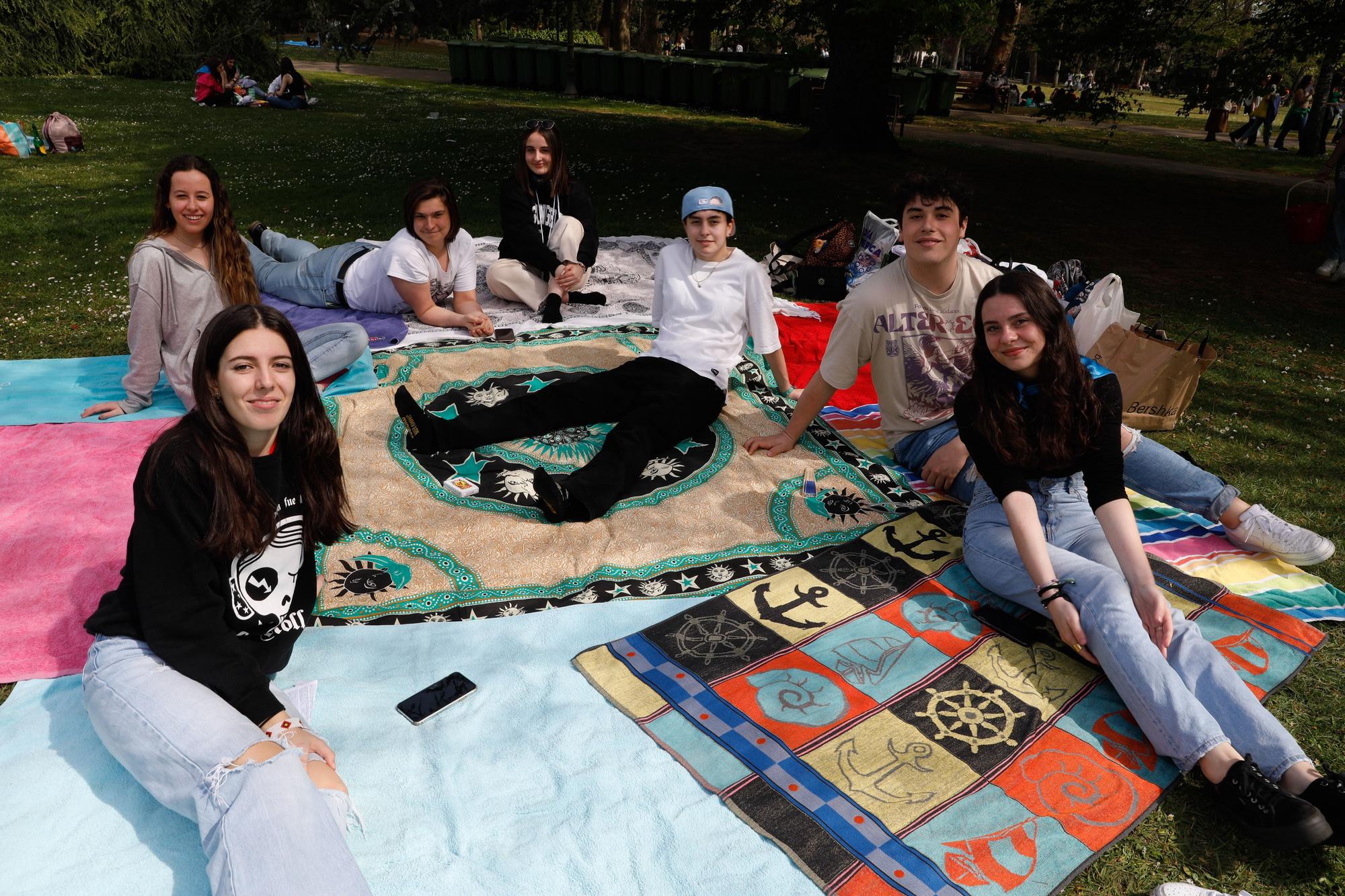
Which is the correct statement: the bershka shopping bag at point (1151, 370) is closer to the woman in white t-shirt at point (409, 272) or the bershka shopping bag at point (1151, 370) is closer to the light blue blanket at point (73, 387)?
the woman in white t-shirt at point (409, 272)

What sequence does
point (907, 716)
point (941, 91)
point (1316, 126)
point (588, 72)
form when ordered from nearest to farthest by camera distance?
point (907, 716), point (1316, 126), point (941, 91), point (588, 72)

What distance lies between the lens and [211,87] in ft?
65.8

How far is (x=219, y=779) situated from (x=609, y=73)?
26.8 m

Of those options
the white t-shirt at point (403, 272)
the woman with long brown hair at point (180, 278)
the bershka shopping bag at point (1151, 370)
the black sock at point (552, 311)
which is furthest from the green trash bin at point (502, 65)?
the bershka shopping bag at point (1151, 370)

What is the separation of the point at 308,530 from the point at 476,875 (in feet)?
4.22

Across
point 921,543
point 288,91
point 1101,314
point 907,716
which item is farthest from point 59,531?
point 288,91

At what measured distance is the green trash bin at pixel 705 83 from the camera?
2373 centimetres

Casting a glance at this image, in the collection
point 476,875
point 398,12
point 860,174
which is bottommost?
point 476,875

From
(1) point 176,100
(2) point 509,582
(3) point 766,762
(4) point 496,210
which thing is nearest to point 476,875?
(3) point 766,762

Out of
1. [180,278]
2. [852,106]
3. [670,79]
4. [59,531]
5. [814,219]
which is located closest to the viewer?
[59,531]

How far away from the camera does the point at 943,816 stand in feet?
9.30

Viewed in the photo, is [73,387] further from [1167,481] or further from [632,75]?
[632,75]

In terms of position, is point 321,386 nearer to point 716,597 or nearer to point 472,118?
point 716,597

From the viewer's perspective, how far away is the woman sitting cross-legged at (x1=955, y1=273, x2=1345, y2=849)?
2840 millimetres
